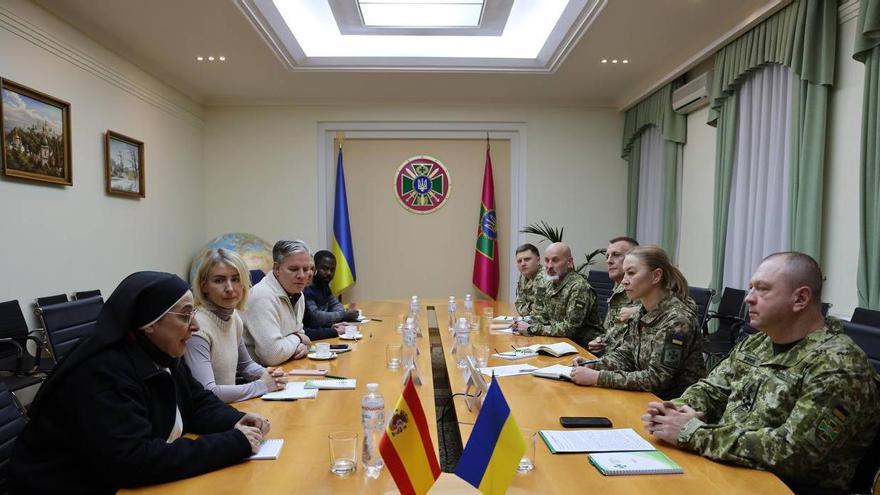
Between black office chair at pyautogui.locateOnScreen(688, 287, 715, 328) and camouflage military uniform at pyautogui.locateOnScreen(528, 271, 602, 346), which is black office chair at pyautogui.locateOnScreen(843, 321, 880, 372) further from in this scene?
black office chair at pyautogui.locateOnScreen(688, 287, 715, 328)

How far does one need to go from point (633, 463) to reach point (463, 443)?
498 millimetres

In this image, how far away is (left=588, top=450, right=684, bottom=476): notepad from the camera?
136cm

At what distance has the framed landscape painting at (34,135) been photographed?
126 inches

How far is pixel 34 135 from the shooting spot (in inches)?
135

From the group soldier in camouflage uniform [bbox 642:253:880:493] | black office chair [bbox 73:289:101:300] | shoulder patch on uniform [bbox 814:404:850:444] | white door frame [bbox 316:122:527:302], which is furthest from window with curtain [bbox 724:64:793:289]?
black office chair [bbox 73:289:101:300]

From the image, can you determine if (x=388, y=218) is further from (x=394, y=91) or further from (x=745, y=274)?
(x=745, y=274)

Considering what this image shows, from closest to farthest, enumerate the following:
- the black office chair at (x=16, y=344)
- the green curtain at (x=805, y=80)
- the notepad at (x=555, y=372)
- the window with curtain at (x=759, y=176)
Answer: the notepad at (x=555, y=372)
the black office chair at (x=16, y=344)
the green curtain at (x=805, y=80)
the window with curtain at (x=759, y=176)

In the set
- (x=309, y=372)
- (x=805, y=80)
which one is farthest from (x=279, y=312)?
(x=805, y=80)

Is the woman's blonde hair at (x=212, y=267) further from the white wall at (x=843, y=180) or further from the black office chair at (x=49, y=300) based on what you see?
the white wall at (x=843, y=180)

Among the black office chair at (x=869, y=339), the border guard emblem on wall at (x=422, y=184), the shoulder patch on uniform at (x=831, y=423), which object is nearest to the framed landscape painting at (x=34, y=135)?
the border guard emblem on wall at (x=422, y=184)

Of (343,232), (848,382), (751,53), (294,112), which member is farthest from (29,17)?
(751,53)

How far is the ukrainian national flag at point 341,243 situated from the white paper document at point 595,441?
483 cm

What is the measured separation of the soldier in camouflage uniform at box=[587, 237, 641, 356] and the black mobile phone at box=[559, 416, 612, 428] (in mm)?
888

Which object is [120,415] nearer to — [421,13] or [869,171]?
[869,171]
